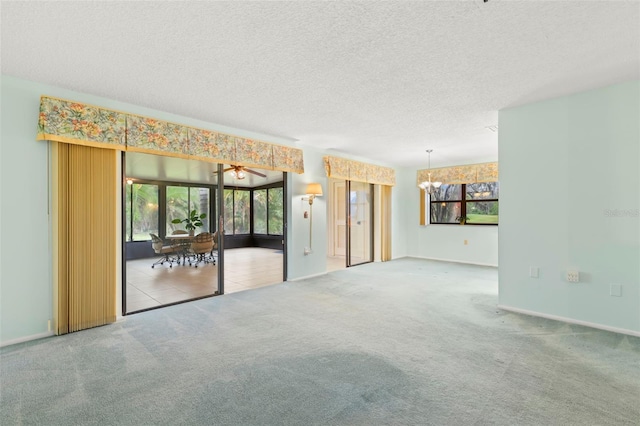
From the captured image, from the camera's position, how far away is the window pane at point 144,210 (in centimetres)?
770

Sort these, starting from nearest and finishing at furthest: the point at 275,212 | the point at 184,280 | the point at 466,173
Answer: the point at 184,280 → the point at 466,173 → the point at 275,212

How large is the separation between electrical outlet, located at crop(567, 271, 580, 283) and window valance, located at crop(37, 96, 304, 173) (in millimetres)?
4110

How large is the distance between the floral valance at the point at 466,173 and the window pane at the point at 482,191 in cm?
37

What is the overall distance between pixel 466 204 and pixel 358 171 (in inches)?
115

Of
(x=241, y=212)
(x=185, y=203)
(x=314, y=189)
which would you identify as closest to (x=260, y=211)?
(x=241, y=212)

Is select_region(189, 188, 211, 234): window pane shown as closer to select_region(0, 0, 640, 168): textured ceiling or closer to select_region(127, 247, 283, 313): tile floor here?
select_region(127, 247, 283, 313): tile floor

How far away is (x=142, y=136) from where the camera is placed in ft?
11.6

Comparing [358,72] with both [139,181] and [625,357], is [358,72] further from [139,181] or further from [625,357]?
[139,181]

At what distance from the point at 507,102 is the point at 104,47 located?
13.4ft

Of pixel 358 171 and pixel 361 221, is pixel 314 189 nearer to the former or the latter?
pixel 358 171

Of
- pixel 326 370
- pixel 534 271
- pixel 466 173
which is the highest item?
pixel 466 173

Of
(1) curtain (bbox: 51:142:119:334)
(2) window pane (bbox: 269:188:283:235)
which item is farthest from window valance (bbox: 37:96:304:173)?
(2) window pane (bbox: 269:188:283:235)

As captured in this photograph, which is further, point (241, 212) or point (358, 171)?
point (241, 212)

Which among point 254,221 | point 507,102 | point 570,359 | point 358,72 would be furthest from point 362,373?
point 254,221
